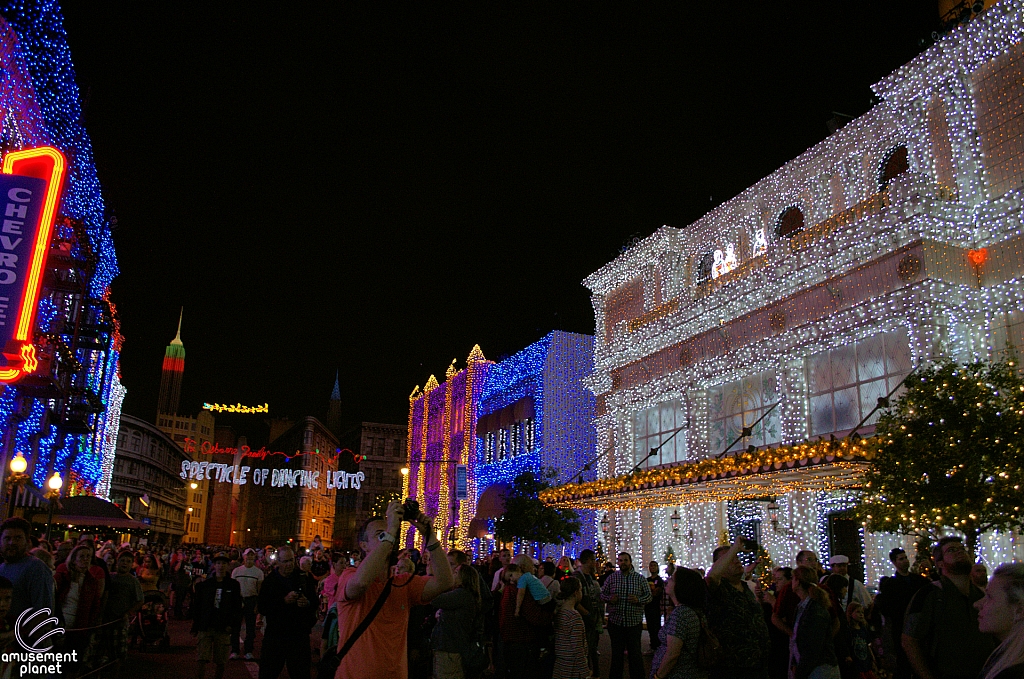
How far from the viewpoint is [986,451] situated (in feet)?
39.0

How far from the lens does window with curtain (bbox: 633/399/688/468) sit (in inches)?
997

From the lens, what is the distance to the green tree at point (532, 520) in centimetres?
2959

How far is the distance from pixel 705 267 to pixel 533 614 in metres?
18.5

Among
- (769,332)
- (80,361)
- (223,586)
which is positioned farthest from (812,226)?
(80,361)

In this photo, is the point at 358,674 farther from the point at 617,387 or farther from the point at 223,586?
the point at 617,387

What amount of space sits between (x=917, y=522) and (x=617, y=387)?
15.9 meters

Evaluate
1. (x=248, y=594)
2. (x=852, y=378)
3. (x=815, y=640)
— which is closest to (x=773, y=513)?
(x=852, y=378)

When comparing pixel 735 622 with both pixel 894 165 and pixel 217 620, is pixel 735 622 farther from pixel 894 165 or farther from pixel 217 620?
pixel 894 165

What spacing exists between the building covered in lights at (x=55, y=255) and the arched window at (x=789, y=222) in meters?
18.6

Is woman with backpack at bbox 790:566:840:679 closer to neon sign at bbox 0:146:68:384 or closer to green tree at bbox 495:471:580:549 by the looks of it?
neon sign at bbox 0:146:68:384

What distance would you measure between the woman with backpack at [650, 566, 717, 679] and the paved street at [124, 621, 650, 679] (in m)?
7.49

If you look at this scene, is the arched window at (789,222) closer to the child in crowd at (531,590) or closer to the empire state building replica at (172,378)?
the child in crowd at (531,590)

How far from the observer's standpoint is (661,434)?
26125 millimetres

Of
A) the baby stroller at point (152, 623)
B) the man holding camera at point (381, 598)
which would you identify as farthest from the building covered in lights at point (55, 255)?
the man holding camera at point (381, 598)
